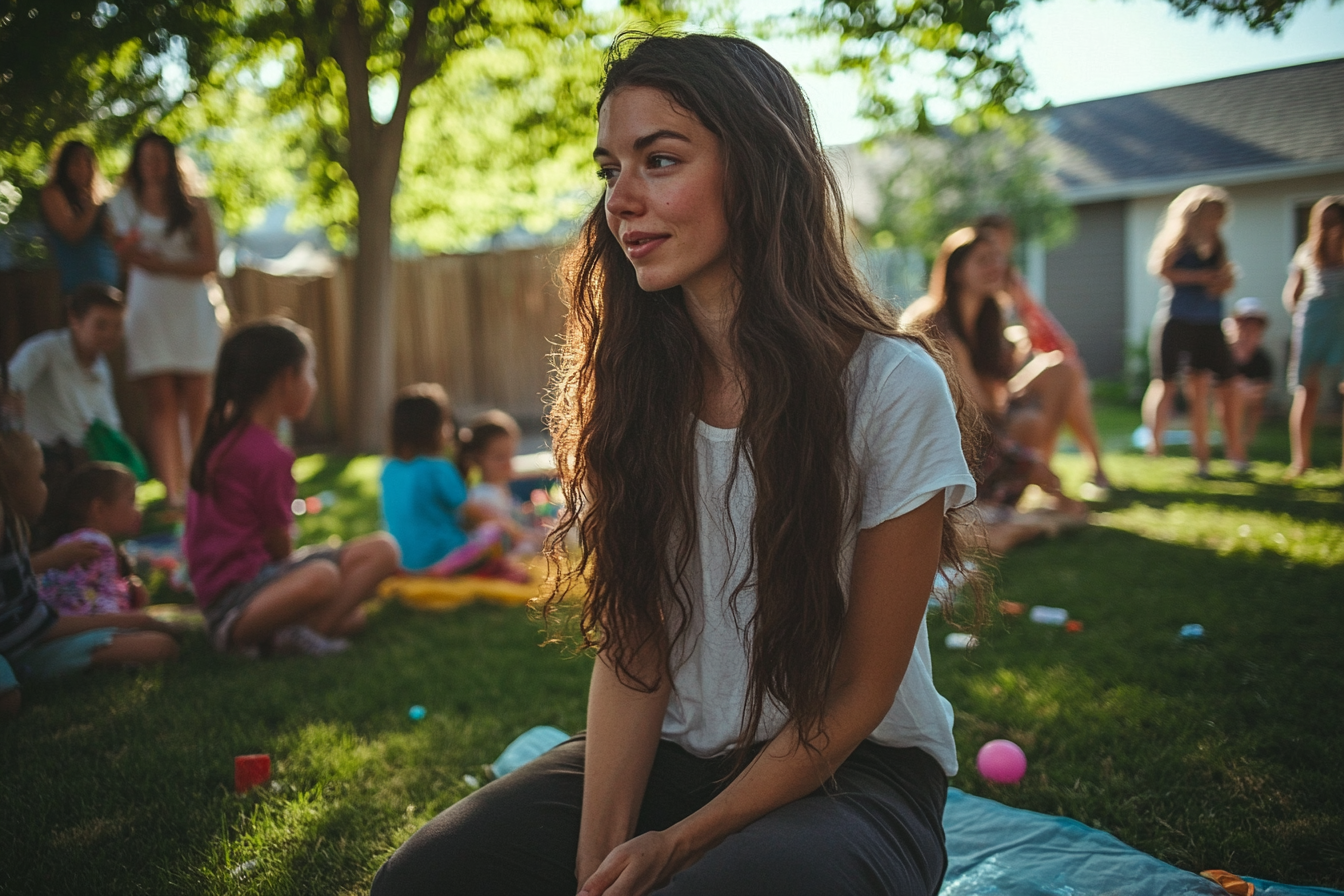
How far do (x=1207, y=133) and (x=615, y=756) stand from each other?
1856cm

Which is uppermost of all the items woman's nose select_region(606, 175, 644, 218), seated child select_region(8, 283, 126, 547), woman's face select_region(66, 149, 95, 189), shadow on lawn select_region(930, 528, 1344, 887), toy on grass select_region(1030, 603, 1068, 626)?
woman's face select_region(66, 149, 95, 189)

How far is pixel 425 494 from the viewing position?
532 cm

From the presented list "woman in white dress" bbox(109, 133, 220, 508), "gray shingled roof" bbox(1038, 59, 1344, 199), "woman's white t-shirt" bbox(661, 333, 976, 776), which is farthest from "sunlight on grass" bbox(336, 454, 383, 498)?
"gray shingled roof" bbox(1038, 59, 1344, 199)

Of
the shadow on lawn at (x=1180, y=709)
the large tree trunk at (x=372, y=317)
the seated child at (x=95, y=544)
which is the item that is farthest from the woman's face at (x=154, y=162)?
the shadow on lawn at (x=1180, y=709)

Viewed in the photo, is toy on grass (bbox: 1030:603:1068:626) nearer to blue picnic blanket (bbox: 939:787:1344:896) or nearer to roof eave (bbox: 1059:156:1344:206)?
blue picnic blanket (bbox: 939:787:1344:896)

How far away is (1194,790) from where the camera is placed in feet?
8.37

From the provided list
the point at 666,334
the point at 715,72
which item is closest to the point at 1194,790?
the point at 666,334

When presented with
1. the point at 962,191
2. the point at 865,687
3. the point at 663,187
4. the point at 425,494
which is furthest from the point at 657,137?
the point at 962,191

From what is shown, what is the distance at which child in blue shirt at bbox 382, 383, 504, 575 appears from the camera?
207 inches

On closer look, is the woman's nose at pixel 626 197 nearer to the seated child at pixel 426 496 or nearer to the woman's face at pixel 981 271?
the seated child at pixel 426 496

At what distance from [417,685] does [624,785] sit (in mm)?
2157

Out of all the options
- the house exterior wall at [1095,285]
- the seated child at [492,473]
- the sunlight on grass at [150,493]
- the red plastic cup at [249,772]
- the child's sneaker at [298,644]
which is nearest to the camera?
the red plastic cup at [249,772]

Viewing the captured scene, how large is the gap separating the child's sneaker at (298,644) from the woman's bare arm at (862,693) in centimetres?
288

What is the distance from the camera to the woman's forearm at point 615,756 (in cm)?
167
